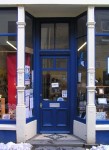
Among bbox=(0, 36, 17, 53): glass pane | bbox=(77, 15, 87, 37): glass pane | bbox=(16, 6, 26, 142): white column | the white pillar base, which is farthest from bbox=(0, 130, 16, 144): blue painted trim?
bbox=(77, 15, 87, 37): glass pane

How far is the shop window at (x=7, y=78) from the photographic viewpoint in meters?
10.7

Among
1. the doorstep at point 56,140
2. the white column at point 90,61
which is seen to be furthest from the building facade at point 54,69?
the doorstep at point 56,140

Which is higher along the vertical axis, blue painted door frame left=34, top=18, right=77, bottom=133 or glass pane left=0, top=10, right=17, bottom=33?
glass pane left=0, top=10, right=17, bottom=33

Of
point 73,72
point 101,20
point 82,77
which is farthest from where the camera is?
point 73,72

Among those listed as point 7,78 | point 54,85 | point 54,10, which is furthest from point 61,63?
point 7,78

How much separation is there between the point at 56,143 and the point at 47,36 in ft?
11.5

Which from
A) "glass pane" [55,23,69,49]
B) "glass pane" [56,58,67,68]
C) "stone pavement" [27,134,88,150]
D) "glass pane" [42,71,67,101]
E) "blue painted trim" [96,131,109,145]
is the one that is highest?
"glass pane" [55,23,69,49]

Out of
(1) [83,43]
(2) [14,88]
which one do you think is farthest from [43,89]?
(1) [83,43]

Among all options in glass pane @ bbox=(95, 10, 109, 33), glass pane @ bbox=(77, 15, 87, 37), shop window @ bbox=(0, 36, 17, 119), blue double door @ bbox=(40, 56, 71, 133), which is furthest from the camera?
blue double door @ bbox=(40, 56, 71, 133)

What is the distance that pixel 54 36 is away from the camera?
38.1ft

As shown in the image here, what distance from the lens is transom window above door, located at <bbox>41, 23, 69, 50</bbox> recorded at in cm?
1160

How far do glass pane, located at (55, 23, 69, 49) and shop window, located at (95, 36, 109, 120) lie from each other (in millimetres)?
1380

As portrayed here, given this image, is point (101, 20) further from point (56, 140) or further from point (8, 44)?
point (56, 140)

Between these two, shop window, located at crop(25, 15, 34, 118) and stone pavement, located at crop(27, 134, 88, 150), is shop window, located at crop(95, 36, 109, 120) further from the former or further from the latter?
shop window, located at crop(25, 15, 34, 118)
